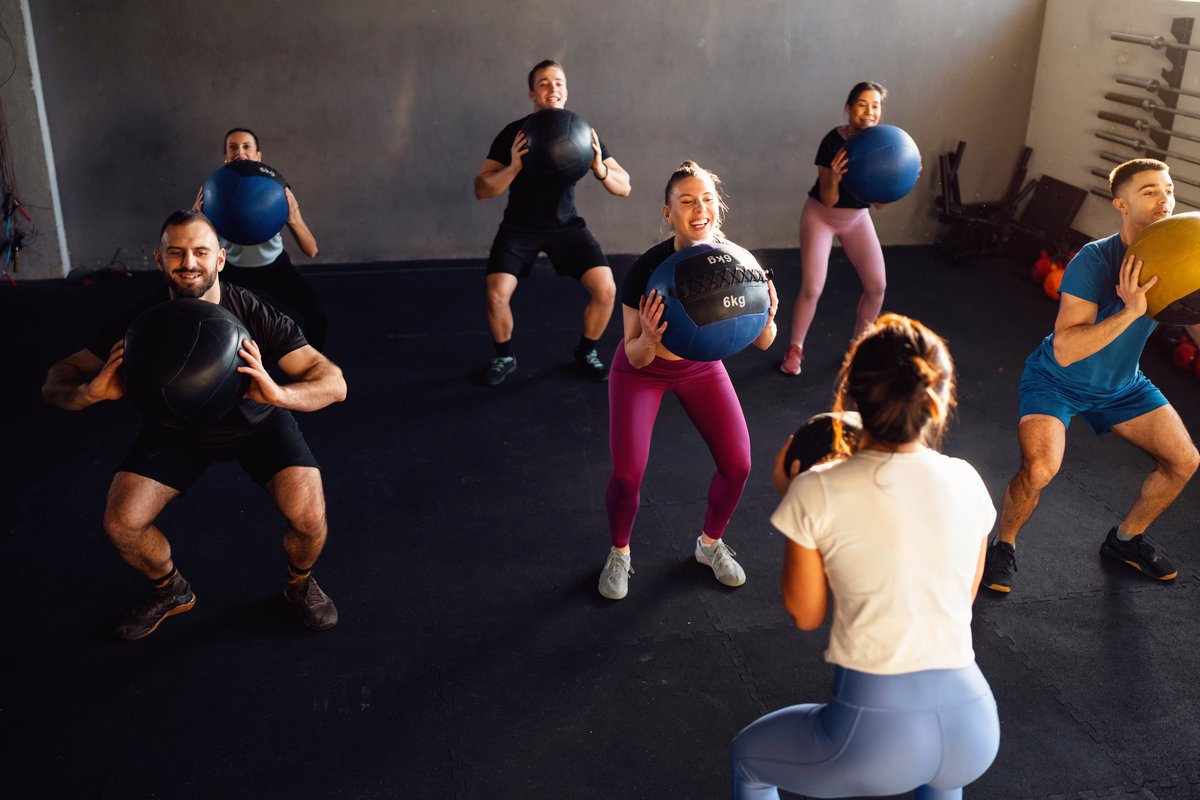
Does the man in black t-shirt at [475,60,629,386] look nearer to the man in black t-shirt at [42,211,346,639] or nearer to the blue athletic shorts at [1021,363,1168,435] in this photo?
the man in black t-shirt at [42,211,346,639]

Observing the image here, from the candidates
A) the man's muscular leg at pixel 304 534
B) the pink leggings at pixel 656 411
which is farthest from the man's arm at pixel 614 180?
the man's muscular leg at pixel 304 534

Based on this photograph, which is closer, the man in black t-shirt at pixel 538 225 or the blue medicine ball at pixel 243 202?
the blue medicine ball at pixel 243 202

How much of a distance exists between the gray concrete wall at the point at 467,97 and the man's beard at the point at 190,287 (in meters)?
3.69

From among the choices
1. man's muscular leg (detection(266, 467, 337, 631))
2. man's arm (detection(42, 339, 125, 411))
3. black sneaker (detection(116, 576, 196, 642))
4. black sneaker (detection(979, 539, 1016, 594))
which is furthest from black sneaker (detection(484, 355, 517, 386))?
black sneaker (detection(979, 539, 1016, 594))

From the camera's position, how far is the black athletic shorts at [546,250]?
4.31 meters

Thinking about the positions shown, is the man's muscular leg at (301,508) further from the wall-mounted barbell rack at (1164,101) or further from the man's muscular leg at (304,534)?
the wall-mounted barbell rack at (1164,101)

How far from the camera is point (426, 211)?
6223 mm

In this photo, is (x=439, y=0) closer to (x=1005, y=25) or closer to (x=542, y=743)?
(x=1005, y=25)

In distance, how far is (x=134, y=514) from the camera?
2.54 metres

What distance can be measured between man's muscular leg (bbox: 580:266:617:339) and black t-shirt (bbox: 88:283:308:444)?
6.11ft

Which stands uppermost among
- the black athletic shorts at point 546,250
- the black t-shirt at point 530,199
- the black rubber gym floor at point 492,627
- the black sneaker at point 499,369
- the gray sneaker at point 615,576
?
the black t-shirt at point 530,199

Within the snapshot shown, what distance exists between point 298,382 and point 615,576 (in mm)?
1225

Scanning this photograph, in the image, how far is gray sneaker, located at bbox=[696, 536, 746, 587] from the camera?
3049 mm

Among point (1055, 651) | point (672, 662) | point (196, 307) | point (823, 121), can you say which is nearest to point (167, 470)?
point (196, 307)
